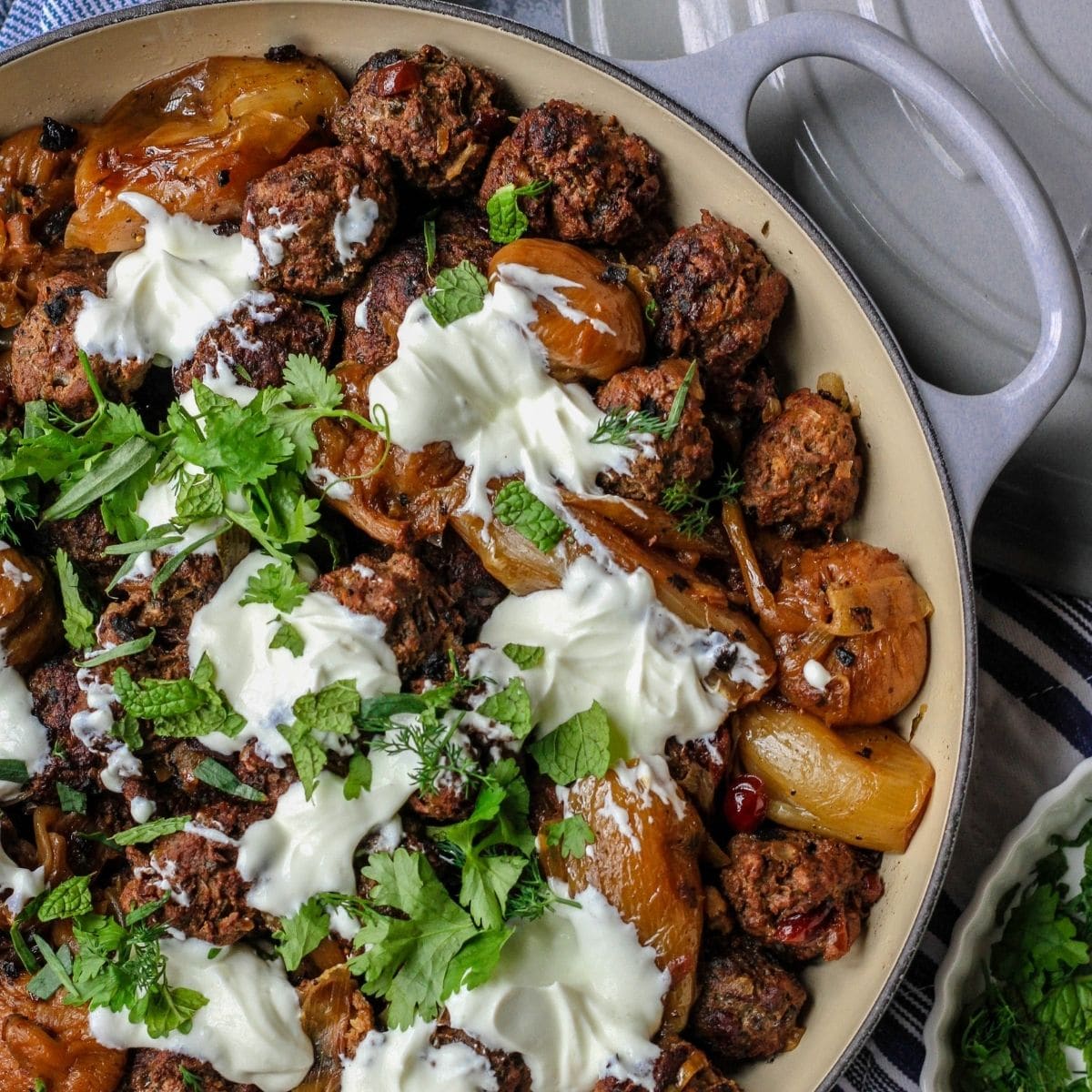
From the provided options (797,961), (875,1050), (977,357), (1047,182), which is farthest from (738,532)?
(875,1050)

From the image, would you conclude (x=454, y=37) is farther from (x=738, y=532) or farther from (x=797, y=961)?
(x=797, y=961)

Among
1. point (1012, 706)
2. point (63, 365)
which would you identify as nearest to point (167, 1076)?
point (63, 365)

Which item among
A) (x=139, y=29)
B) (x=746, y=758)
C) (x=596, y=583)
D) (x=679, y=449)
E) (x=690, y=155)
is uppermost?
(x=139, y=29)

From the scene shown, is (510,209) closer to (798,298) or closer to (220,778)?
(798,298)

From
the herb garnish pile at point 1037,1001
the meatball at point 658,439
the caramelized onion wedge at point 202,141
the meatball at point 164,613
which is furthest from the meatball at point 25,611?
the herb garnish pile at point 1037,1001

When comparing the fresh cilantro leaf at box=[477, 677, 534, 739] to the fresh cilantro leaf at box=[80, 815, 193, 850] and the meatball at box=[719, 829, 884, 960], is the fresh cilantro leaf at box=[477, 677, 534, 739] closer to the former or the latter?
the meatball at box=[719, 829, 884, 960]

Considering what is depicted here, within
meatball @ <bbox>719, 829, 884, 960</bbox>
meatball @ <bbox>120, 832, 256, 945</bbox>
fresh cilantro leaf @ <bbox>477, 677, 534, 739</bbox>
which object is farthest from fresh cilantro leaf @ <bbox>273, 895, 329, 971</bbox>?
meatball @ <bbox>719, 829, 884, 960</bbox>

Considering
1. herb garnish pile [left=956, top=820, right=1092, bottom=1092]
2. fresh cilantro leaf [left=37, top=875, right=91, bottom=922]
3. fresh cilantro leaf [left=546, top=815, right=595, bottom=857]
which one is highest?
fresh cilantro leaf [left=546, top=815, right=595, bottom=857]

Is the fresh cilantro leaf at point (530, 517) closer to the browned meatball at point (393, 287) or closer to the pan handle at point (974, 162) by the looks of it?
the browned meatball at point (393, 287)
